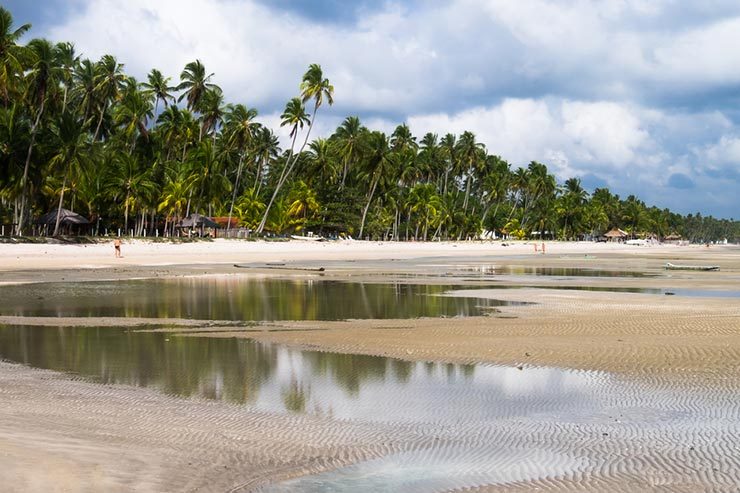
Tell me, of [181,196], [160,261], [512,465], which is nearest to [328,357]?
[512,465]

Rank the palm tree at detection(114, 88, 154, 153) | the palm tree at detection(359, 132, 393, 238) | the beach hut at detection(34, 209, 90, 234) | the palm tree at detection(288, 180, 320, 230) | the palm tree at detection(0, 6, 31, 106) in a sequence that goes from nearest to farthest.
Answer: the palm tree at detection(0, 6, 31, 106), the beach hut at detection(34, 209, 90, 234), the palm tree at detection(114, 88, 154, 153), the palm tree at detection(288, 180, 320, 230), the palm tree at detection(359, 132, 393, 238)

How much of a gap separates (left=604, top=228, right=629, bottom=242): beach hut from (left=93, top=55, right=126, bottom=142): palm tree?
121804 millimetres

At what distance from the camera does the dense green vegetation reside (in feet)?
172

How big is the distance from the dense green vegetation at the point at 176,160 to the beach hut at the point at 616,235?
183 feet

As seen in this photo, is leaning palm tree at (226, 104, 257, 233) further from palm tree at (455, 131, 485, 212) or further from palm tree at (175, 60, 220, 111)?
palm tree at (455, 131, 485, 212)

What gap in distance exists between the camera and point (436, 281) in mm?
28359

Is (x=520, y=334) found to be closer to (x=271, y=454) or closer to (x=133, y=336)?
(x=133, y=336)

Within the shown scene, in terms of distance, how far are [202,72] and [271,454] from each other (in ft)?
242

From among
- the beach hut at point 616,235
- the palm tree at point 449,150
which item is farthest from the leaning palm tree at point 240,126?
the beach hut at point 616,235

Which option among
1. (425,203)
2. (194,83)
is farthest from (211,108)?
(425,203)

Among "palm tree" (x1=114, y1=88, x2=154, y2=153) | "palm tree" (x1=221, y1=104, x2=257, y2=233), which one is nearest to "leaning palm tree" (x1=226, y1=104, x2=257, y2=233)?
"palm tree" (x1=221, y1=104, x2=257, y2=233)

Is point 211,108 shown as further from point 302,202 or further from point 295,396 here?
point 295,396

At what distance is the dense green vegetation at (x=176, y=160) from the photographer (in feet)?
172

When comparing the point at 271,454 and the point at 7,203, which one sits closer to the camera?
the point at 271,454
